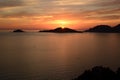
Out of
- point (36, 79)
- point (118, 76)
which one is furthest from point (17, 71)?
point (118, 76)

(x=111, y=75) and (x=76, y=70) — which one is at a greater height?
(x=111, y=75)

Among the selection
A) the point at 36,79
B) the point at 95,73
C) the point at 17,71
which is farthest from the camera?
the point at 17,71

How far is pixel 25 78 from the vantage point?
119 feet

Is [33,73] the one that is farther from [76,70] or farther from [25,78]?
[76,70]

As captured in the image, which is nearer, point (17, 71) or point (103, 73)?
point (103, 73)

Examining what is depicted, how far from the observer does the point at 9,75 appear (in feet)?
124

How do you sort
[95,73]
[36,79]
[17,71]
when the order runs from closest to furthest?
[95,73]
[36,79]
[17,71]

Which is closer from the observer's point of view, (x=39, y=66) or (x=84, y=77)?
(x=84, y=77)

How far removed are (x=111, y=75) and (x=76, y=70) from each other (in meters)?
17.0

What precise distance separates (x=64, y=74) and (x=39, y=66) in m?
9.93

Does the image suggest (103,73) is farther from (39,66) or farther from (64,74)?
(39,66)

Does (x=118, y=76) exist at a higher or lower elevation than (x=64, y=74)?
higher

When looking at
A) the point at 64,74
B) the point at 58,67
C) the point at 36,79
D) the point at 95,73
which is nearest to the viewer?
the point at 95,73

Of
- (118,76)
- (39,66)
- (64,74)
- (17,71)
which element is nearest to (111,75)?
(118,76)
